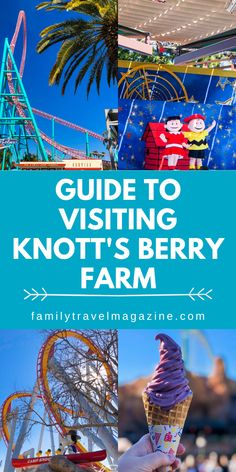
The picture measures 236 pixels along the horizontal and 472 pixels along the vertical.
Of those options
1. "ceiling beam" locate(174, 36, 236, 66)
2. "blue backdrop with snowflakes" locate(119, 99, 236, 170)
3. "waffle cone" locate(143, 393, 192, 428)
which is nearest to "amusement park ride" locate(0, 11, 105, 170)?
"blue backdrop with snowflakes" locate(119, 99, 236, 170)

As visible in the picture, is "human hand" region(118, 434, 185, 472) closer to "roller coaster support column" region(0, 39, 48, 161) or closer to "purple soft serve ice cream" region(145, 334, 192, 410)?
"purple soft serve ice cream" region(145, 334, 192, 410)

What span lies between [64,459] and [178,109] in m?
2.28

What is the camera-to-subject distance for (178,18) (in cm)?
464

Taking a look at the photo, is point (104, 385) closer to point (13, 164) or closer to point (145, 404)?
point (145, 404)

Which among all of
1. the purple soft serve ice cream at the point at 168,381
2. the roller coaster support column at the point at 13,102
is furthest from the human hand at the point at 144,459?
the roller coaster support column at the point at 13,102

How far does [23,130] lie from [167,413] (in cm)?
169

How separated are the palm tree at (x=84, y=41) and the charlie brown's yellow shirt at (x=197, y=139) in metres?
0.82

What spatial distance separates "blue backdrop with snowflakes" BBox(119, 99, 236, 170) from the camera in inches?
181

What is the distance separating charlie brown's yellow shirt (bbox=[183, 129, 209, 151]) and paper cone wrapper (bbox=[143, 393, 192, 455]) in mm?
1571

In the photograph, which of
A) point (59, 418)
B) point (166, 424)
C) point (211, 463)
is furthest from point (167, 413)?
point (59, 418)

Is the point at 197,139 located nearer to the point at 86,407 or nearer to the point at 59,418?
the point at 86,407

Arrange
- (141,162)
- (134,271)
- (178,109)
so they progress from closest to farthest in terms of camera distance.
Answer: (134,271) < (141,162) < (178,109)

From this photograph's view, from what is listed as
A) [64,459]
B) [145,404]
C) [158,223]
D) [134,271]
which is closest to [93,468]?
[64,459]

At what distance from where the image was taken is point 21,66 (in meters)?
4.14
